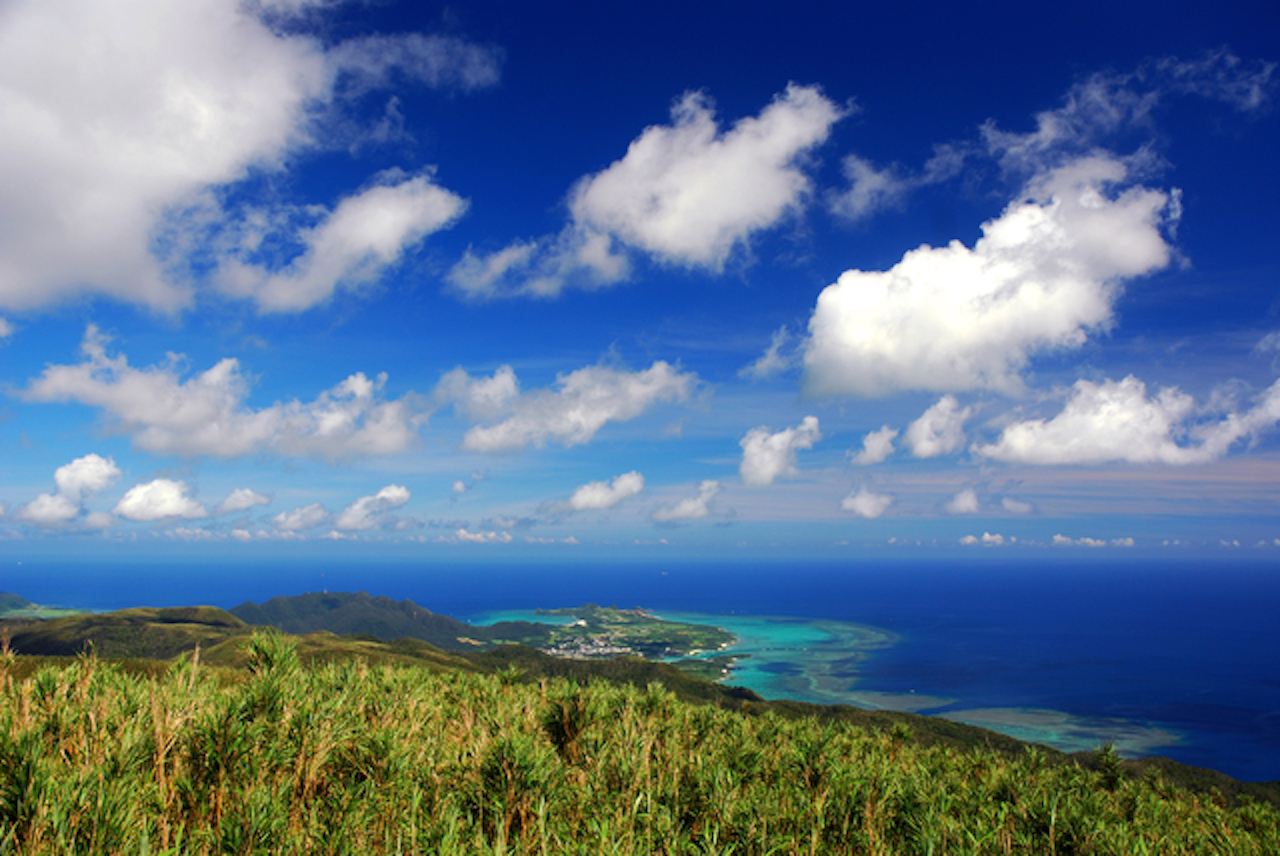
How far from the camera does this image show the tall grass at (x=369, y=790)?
5062mm

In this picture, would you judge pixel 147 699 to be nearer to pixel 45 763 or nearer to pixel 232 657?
pixel 45 763

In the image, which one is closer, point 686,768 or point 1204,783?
point 686,768

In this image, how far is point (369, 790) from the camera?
7.04 m

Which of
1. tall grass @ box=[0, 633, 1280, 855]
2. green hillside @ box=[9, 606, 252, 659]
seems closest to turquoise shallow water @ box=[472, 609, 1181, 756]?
tall grass @ box=[0, 633, 1280, 855]

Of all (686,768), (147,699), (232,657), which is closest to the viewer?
(147,699)

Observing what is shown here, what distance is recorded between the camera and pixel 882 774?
34.2ft

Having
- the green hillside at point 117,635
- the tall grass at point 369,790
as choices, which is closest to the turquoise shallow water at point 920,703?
the tall grass at point 369,790

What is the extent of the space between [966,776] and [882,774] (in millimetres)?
13516

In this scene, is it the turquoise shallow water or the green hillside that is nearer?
the turquoise shallow water

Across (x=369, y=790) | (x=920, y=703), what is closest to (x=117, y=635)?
(x=369, y=790)

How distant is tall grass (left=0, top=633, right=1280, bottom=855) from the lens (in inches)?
199

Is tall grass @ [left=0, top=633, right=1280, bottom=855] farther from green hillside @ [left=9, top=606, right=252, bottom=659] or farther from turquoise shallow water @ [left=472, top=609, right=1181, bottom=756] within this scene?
green hillside @ [left=9, top=606, right=252, bottom=659]

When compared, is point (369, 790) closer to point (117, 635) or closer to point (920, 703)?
point (920, 703)

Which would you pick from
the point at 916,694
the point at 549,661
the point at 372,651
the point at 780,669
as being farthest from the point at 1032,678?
the point at 372,651
